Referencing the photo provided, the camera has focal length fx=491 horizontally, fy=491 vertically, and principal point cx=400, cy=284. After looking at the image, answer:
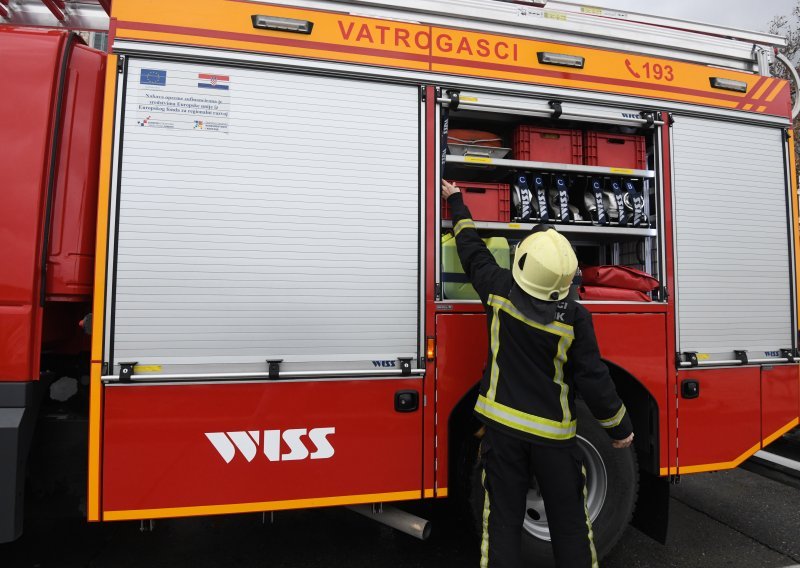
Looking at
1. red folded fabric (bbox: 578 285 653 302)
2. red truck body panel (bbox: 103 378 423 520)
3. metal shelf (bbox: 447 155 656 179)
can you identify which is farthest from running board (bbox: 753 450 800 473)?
red truck body panel (bbox: 103 378 423 520)

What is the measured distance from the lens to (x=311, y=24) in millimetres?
2615

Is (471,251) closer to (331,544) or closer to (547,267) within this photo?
(547,267)

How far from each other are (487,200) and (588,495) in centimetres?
192

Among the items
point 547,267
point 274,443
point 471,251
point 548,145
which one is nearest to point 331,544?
point 274,443

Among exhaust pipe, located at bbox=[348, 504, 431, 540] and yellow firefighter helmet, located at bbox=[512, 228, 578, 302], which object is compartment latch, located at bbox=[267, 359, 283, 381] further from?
yellow firefighter helmet, located at bbox=[512, 228, 578, 302]

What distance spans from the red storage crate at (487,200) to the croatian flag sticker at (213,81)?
1.39 meters

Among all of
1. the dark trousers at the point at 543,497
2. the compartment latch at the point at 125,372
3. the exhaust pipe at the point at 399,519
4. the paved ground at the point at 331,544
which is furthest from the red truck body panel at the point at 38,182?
the dark trousers at the point at 543,497

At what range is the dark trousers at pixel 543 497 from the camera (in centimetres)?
235

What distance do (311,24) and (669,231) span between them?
8.06ft

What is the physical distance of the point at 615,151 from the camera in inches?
127

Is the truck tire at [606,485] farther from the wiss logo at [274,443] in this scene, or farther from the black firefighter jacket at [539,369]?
the wiss logo at [274,443]

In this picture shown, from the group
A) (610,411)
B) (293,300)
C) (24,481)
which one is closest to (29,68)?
(293,300)

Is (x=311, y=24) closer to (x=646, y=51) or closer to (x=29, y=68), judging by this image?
(x=29, y=68)

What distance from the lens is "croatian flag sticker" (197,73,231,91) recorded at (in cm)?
250
